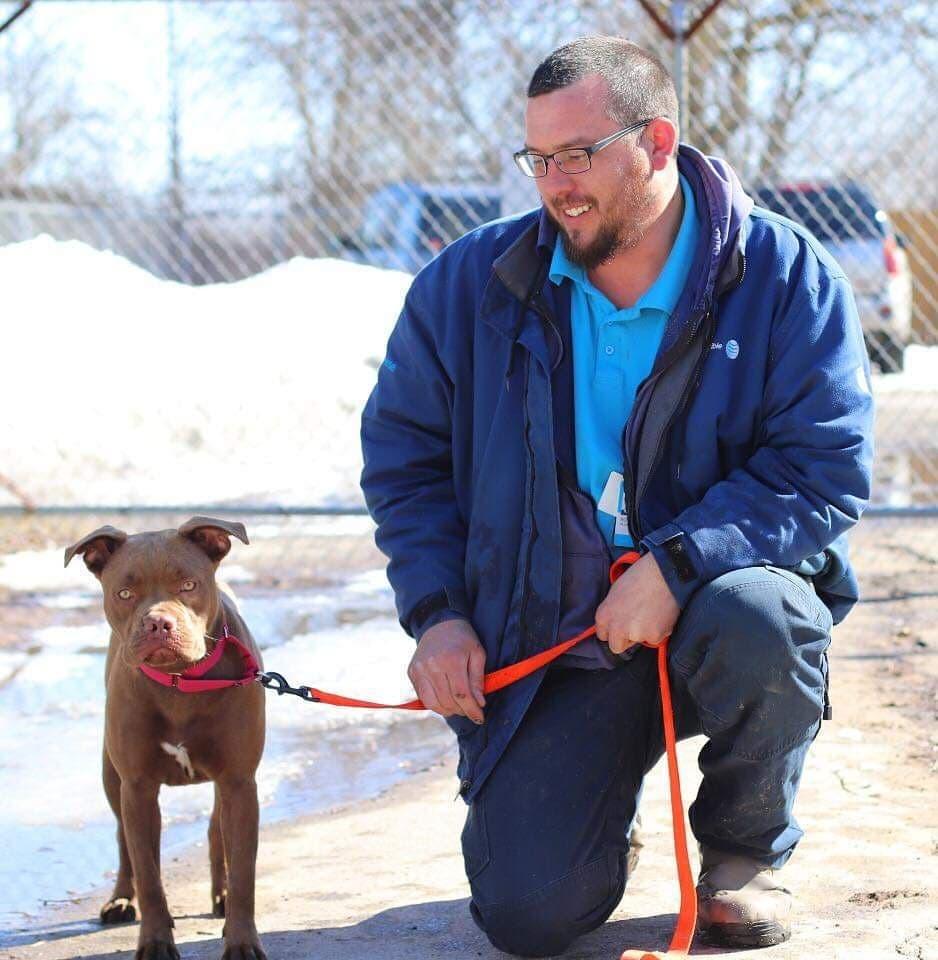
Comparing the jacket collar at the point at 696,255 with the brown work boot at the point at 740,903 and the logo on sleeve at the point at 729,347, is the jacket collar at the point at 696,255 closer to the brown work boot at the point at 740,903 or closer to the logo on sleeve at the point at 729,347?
the logo on sleeve at the point at 729,347

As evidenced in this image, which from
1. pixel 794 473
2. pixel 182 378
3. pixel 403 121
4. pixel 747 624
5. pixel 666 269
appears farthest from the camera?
pixel 182 378

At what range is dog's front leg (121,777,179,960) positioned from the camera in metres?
3.19

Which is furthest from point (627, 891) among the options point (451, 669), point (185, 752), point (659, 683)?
point (185, 752)

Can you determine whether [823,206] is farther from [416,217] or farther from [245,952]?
[245,952]

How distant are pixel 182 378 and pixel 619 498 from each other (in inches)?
250

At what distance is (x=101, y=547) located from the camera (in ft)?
11.4

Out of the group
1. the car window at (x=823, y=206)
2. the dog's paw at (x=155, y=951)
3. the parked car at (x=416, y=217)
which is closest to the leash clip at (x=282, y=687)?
the dog's paw at (x=155, y=951)

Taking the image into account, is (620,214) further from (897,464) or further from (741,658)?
(897,464)

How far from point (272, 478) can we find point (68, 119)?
2.61 m

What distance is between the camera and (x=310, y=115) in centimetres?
720

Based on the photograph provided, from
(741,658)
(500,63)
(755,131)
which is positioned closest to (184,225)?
(500,63)

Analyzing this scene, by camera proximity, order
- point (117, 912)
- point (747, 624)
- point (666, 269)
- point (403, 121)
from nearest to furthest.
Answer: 1. point (747, 624)
2. point (666, 269)
3. point (117, 912)
4. point (403, 121)

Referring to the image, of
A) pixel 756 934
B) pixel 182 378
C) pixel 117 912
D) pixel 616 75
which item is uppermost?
pixel 616 75

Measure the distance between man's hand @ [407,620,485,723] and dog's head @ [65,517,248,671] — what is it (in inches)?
18.7
